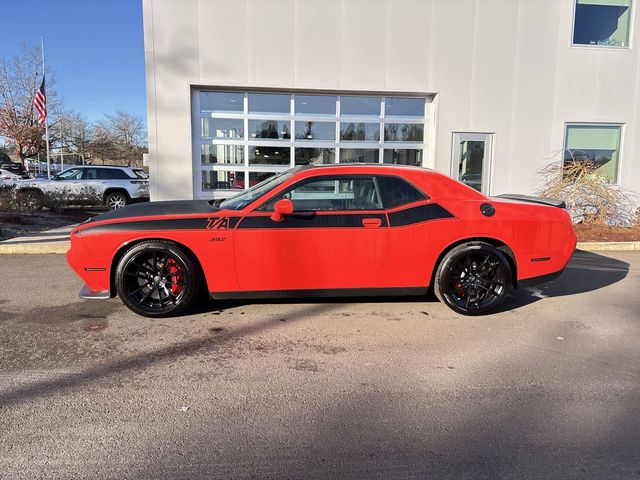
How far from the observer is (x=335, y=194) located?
5008mm

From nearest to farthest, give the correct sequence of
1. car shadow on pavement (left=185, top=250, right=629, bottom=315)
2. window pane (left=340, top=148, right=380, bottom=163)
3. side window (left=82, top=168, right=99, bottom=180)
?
car shadow on pavement (left=185, top=250, right=629, bottom=315), window pane (left=340, top=148, right=380, bottom=163), side window (left=82, top=168, right=99, bottom=180)

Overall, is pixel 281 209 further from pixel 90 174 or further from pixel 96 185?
pixel 90 174

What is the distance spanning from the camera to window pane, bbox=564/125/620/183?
38.3 ft

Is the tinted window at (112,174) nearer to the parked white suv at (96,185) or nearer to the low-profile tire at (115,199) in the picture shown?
the parked white suv at (96,185)

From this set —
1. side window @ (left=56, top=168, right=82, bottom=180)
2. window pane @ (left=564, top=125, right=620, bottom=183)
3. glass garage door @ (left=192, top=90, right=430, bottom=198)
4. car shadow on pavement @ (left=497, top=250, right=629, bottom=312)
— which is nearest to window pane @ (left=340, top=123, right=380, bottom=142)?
glass garage door @ (left=192, top=90, right=430, bottom=198)

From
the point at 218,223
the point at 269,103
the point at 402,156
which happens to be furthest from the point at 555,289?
the point at 269,103

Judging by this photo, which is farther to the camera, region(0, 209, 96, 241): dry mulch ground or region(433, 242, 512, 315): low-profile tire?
region(0, 209, 96, 241): dry mulch ground

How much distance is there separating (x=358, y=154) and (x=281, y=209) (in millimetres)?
7147

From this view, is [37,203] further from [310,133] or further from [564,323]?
[564,323]

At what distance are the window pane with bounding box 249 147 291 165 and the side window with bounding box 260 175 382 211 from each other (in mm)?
6394

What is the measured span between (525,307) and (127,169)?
13419 millimetres

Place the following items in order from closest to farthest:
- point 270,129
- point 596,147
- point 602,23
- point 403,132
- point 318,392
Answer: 1. point 318,392
2. point 270,129
3. point 403,132
4. point 602,23
5. point 596,147

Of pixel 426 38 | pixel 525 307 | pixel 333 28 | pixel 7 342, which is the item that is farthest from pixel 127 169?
pixel 525 307

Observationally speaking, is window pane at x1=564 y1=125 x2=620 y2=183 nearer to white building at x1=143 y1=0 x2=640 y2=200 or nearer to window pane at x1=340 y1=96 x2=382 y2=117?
white building at x1=143 y1=0 x2=640 y2=200
